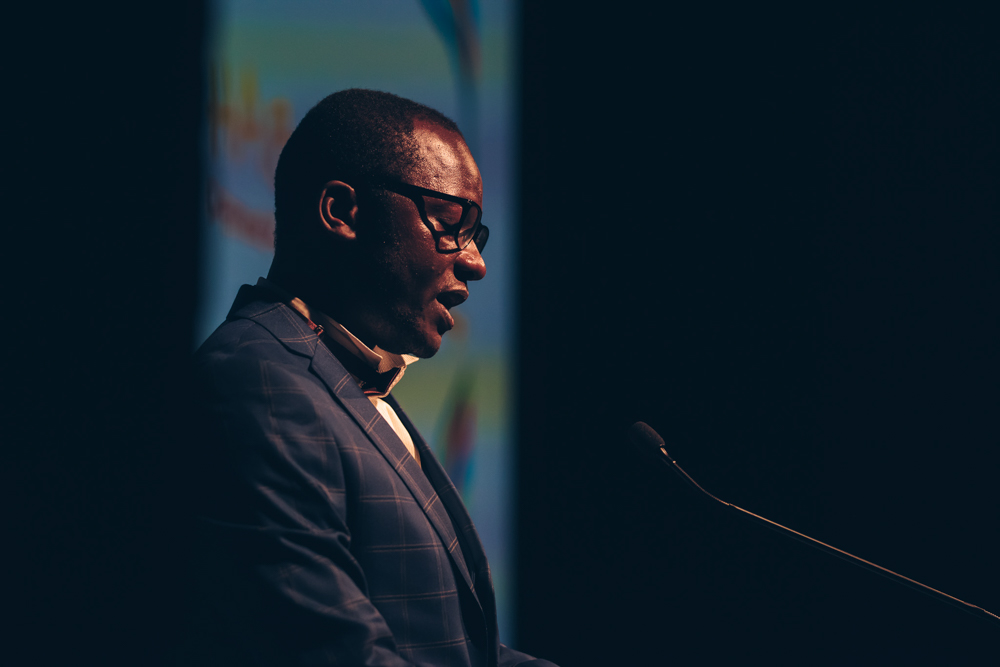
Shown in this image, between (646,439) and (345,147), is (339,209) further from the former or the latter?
(646,439)

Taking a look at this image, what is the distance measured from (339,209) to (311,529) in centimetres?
54

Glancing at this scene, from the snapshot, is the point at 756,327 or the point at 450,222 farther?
the point at 756,327

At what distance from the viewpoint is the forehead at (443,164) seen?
3.93ft

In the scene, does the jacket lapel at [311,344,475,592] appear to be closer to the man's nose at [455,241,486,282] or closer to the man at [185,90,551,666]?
the man at [185,90,551,666]

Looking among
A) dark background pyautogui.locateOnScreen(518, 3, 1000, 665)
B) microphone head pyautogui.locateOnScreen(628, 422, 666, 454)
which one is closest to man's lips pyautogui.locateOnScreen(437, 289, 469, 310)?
microphone head pyautogui.locateOnScreen(628, 422, 666, 454)

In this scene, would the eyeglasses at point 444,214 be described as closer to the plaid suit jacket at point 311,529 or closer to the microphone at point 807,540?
the plaid suit jacket at point 311,529

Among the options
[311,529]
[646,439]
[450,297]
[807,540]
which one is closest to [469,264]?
[450,297]

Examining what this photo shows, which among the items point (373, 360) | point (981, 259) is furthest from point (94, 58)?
point (981, 259)

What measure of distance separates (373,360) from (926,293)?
2.04 m

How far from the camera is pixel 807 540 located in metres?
1.16

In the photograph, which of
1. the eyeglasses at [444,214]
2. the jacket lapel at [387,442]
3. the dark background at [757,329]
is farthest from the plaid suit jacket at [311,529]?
the dark background at [757,329]

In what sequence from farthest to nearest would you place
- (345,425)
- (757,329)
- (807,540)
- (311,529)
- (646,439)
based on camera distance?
1. (757,329)
2. (646,439)
3. (807,540)
4. (345,425)
5. (311,529)

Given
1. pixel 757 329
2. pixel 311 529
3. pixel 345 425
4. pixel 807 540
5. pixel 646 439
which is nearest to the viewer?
pixel 311 529

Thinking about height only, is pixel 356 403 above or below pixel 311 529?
above
